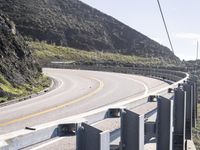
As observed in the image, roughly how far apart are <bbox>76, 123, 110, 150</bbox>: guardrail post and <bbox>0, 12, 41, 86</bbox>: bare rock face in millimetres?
25306

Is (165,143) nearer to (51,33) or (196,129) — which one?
(196,129)

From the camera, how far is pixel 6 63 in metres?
30.1

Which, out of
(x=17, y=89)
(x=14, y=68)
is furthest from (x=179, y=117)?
(x=14, y=68)

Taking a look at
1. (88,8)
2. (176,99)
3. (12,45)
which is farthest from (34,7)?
(176,99)

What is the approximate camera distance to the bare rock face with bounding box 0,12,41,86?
29659mm

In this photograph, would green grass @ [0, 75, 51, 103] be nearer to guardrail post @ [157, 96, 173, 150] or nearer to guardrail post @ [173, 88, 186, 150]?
guardrail post @ [173, 88, 186, 150]

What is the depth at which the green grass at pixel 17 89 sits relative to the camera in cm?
2540

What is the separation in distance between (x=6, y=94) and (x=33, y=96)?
2072mm

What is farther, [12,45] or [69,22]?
[69,22]

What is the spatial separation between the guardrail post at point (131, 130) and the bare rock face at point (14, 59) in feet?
79.3

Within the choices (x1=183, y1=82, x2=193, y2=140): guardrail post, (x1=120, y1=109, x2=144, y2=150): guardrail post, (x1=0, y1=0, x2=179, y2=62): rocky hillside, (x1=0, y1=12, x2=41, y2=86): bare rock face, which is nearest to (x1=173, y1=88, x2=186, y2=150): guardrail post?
(x1=183, y1=82, x2=193, y2=140): guardrail post

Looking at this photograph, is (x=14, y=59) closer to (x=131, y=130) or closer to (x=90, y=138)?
(x=131, y=130)

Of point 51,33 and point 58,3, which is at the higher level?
point 58,3

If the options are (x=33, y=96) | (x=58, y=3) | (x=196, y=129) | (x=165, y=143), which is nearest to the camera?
(x=165, y=143)
